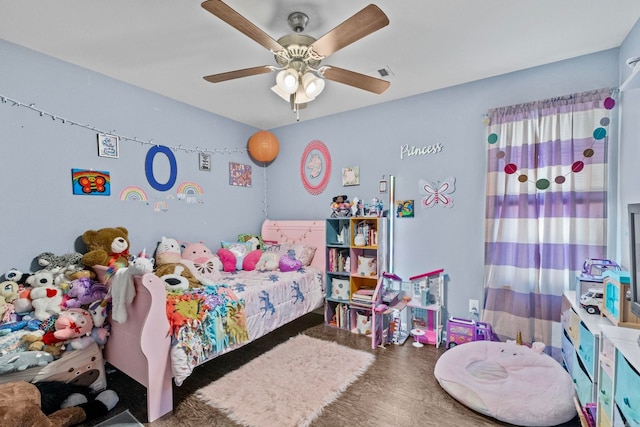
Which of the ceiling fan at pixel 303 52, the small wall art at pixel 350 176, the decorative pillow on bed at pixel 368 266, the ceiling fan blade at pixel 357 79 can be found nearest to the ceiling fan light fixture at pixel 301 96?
the ceiling fan at pixel 303 52

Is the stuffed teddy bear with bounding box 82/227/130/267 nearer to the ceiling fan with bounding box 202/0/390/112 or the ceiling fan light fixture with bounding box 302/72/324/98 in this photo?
the ceiling fan with bounding box 202/0/390/112

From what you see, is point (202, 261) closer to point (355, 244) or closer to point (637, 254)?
point (355, 244)

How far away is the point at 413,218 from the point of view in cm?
309

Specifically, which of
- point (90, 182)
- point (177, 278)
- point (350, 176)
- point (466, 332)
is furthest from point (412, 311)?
point (90, 182)

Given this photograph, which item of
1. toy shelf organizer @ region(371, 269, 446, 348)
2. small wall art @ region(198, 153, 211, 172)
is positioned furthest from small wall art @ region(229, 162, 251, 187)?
toy shelf organizer @ region(371, 269, 446, 348)

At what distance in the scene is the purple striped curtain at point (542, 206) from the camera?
223 cm

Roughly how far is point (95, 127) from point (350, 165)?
2584mm

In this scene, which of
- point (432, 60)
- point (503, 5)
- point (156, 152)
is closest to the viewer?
point (503, 5)

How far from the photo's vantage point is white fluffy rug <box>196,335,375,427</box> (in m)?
1.84

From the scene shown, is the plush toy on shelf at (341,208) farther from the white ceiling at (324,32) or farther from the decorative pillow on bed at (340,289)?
the white ceiling at (324,32)

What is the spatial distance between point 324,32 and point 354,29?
63 centimetres

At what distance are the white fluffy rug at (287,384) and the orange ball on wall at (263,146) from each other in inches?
94.2

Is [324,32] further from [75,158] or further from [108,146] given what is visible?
[75,158]

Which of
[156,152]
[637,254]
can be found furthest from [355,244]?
[156,152]
